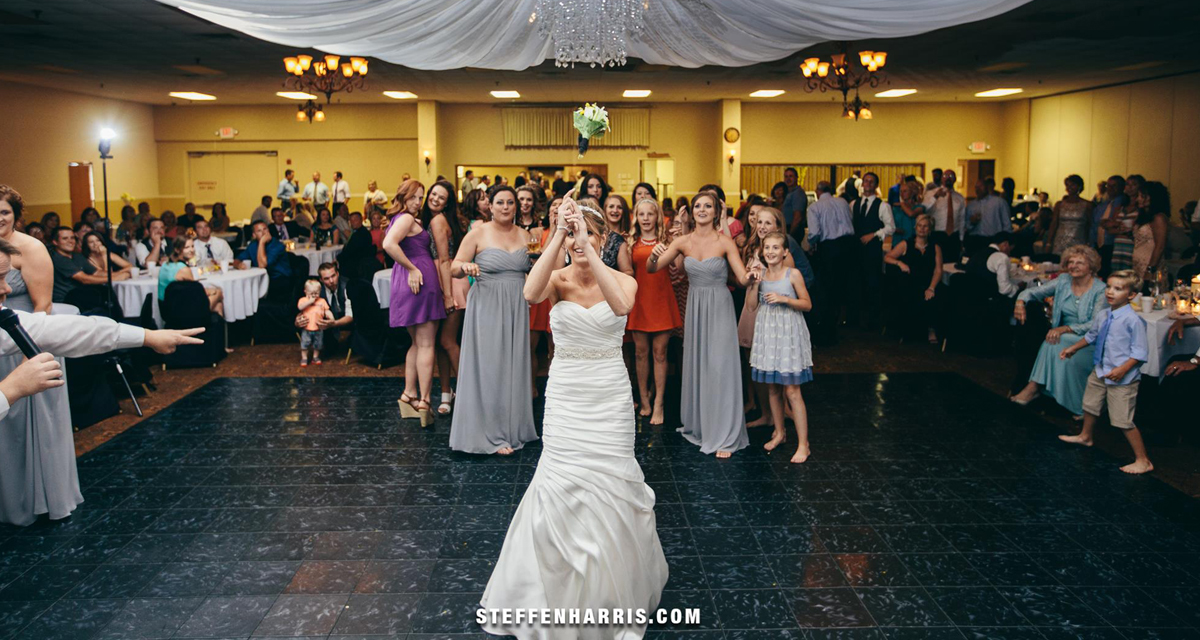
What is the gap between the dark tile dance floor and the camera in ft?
11.0

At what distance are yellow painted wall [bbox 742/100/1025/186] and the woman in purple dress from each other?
1546cm

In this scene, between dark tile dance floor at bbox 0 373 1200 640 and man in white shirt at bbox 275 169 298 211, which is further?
man in white shirt at bbox 275 169 298 211

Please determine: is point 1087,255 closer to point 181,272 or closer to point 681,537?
point 681,537

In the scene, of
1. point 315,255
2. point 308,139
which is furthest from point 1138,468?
point 308,139

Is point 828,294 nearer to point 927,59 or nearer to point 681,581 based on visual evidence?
point 927,59

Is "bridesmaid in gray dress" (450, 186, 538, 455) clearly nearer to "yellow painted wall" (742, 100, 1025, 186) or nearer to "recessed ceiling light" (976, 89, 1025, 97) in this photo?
"recessed ceiling light" (976, 89, 1025, 97)

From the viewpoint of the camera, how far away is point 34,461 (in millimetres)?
4309

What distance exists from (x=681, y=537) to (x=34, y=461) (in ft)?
10.5

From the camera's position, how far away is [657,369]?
19.8ft

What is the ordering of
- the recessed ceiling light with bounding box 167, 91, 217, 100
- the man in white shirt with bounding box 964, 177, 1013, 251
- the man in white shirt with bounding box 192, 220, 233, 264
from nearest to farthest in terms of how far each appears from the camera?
the man in white shirt with bounding box 192, 220, 233, 264 < the man in white shirt with bounding box 964, 177, 1013, 251 < the recessed ceiling light with bounding box 167, 91, 217, 100

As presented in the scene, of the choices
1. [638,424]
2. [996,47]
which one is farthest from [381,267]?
[996,47]

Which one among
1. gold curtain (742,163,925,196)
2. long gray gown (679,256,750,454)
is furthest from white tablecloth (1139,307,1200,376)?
gold curtain (742,163,925,196)

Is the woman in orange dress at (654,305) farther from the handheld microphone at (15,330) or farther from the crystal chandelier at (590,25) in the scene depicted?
the handheld microphone at (15,330)

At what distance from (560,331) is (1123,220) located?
764cm
